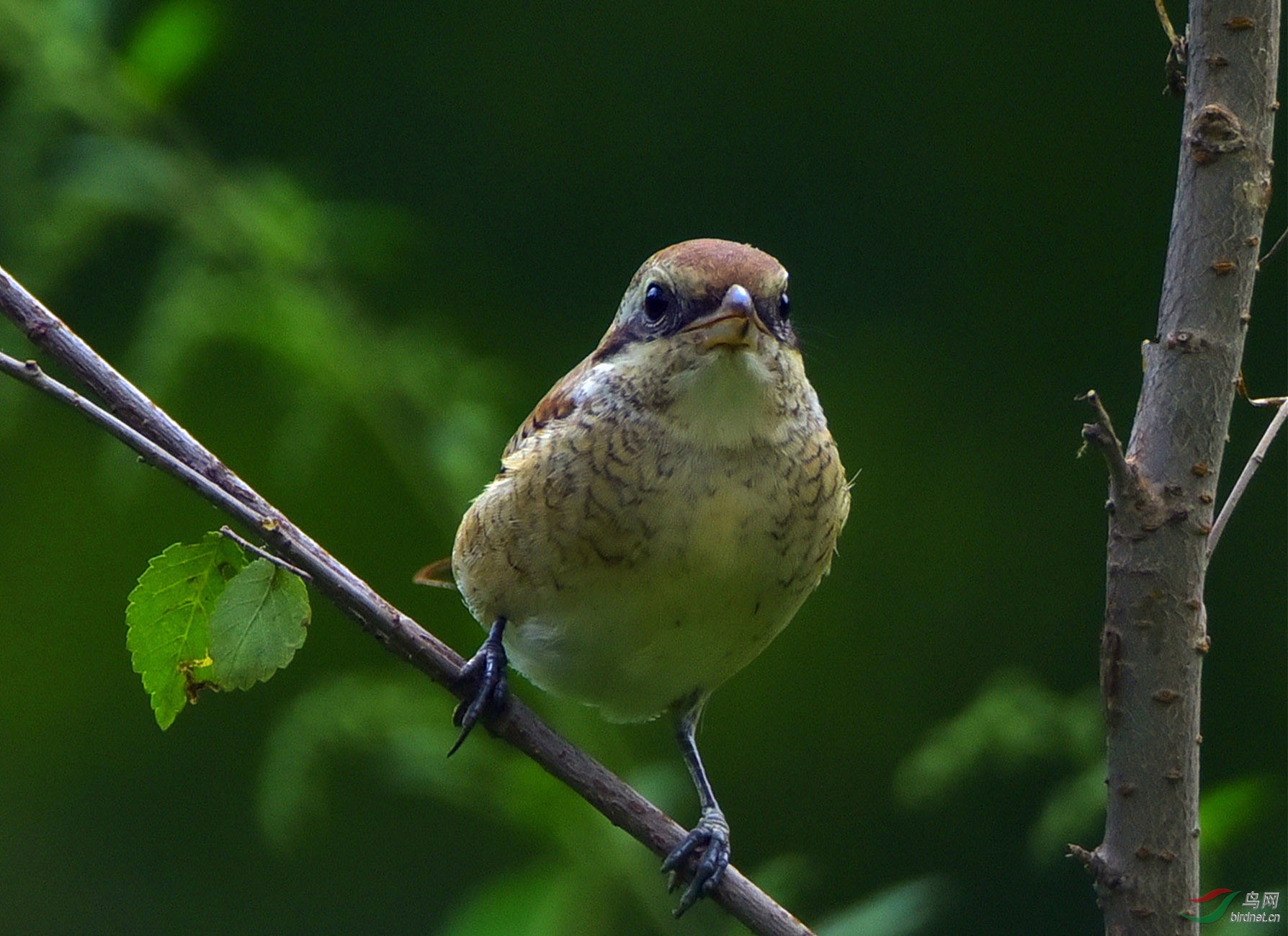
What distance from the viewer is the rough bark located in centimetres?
183

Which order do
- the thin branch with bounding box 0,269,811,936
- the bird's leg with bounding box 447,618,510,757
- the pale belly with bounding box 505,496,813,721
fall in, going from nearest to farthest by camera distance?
the thin branch with bounding box 0,269,811,936 → the bird's leg with bounding box 447,618,510,757 → the pale belly with bounding box 505,496,813,721

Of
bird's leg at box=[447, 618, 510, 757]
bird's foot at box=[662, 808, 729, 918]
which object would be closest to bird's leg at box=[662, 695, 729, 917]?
bird's foot at box=[662, 808, 729, 918]

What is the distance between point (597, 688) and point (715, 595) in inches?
13.8

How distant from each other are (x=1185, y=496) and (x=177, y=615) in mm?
1175

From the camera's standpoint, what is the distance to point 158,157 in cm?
288

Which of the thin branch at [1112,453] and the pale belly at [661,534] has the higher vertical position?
the thin branch at [1112,453]

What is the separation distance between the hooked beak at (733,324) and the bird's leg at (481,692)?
597mm

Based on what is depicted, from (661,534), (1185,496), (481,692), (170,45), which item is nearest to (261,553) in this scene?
(481,692)

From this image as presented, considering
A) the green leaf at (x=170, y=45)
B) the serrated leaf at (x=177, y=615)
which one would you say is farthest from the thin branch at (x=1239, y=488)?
the green leaf at (x=170, y=45)

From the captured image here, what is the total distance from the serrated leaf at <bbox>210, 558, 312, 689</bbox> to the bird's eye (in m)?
0.98

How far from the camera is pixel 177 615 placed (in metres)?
1.86

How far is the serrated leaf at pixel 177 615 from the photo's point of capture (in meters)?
1.84

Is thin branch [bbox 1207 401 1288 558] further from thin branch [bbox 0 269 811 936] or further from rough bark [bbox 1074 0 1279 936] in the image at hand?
thin branch [bbox 0 269 811 936]

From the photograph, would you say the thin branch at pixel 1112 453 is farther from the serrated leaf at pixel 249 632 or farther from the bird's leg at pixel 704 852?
the serrated leaf at pixel 249 632
